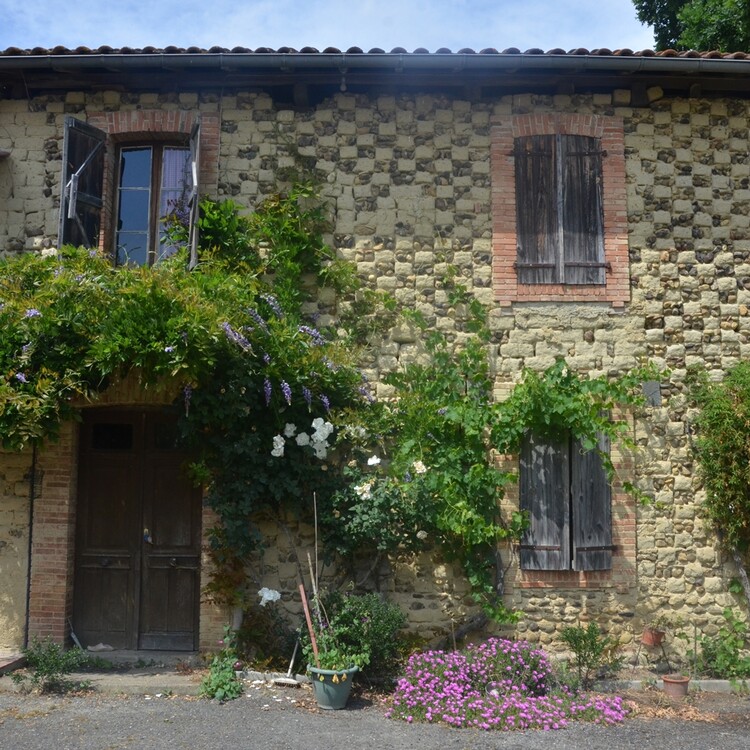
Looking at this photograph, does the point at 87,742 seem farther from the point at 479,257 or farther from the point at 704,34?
the point at 704,34

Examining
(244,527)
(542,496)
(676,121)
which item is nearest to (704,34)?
(676,121)

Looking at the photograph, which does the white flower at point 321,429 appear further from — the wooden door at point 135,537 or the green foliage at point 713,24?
the green foliage at point 713,24

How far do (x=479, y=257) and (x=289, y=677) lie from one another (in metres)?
4.53

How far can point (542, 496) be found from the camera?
786 centimetres

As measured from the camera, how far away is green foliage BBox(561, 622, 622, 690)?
7258 mm

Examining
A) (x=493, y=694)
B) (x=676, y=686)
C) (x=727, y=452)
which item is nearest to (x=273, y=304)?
(x=493, y=694)

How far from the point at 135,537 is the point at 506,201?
5.16 meters

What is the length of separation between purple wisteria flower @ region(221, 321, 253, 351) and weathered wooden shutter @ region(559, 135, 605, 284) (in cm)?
339

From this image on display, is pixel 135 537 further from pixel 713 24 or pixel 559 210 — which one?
pixel 713 24

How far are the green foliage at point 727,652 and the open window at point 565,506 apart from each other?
1250mm

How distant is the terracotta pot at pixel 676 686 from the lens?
7.18 m

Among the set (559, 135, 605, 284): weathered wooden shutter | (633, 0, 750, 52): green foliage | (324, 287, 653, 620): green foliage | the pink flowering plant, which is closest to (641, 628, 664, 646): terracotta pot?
the pink flowering plant

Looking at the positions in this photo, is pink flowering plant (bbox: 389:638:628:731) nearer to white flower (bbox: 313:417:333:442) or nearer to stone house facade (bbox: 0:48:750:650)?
stone house facade (bbox: 0:48:750:650)

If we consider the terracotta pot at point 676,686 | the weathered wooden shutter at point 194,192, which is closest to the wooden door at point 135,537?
the weathered wooden shutter at point 194,192
